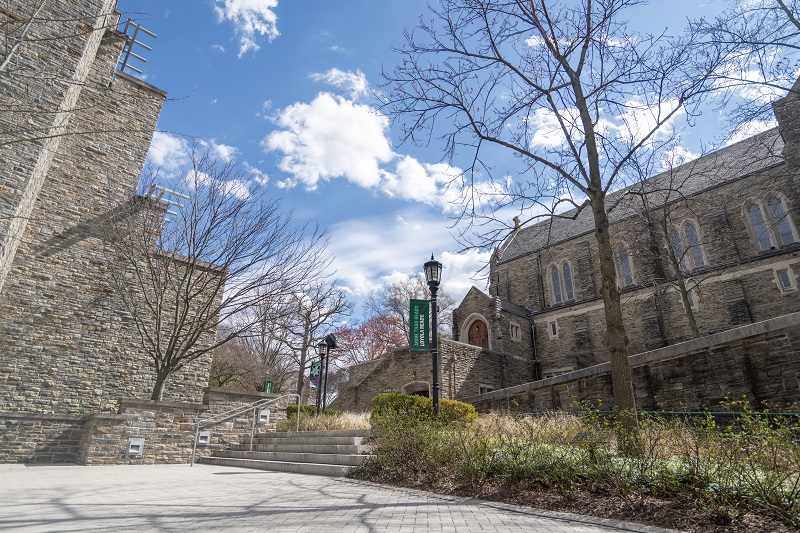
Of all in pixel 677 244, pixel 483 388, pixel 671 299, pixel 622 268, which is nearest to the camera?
pixel 483 388

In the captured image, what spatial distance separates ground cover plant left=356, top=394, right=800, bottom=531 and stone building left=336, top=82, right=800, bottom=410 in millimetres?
3822

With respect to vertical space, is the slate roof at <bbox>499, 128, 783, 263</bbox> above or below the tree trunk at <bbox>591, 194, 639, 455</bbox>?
above

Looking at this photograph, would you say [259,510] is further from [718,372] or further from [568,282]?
[568,282]

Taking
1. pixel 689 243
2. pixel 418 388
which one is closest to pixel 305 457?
pixel 418 388

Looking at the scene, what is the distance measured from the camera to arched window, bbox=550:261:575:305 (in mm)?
26672

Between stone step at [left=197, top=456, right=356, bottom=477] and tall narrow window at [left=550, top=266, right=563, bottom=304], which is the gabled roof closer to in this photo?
tall narrow window at [left=550, top=266, right=563, bottom=304]

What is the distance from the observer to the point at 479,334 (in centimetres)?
2455

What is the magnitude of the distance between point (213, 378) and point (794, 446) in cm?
2678

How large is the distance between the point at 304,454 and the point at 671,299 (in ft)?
67.5

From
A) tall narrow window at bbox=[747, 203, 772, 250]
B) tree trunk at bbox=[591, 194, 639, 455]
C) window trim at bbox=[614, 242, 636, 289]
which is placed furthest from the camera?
window trim at bbox=[614, 242, 636, 289]

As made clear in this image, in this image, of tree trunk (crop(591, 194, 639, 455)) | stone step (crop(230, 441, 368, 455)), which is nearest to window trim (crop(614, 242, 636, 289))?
tree trunk (crop(591, 194, 639, 455))

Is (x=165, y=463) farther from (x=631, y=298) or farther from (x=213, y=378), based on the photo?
(x=631, y=298)

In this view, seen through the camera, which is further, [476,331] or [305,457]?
[476,331]

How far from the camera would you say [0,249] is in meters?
8.67
